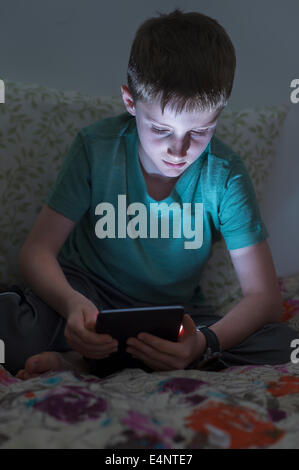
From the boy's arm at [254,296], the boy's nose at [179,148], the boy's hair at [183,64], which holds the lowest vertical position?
the boy's arm at [254,296]

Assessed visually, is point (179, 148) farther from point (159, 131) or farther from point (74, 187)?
point (74, 187)

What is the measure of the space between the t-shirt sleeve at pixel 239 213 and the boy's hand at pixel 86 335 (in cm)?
36

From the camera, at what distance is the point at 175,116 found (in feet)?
2.94

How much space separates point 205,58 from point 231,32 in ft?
2.21

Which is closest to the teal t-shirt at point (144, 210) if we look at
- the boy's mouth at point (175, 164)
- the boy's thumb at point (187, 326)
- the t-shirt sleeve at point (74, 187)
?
the t-shirt sleeve at point (74, 187)

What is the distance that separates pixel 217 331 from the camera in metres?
1.00

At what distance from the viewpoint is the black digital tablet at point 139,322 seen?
2.58 feet

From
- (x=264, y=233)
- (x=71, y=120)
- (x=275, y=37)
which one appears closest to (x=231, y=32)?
(x=275, y=37)

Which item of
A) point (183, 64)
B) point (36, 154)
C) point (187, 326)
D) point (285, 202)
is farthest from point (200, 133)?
point (285, 202)

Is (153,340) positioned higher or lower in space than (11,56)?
lower

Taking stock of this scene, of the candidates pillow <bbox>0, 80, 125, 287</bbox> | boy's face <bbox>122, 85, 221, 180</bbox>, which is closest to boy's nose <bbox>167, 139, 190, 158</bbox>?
boy's face <bbox>122, 85, 221, 180</bbox>

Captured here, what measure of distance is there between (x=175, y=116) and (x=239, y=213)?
29cm

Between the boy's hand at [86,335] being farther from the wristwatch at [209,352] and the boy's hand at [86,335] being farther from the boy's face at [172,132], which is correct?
the boy's face at [172,132]

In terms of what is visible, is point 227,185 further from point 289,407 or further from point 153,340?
point 289,407
